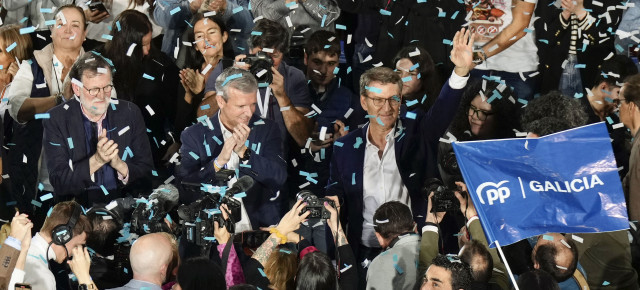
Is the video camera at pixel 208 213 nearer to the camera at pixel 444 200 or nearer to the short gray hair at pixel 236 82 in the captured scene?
the short gray hair at pixel 236 82

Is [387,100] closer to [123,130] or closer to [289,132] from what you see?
[289,132]

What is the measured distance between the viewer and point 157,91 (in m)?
9.23

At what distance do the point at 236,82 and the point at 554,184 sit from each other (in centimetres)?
231

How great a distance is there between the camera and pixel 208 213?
23.8 feet

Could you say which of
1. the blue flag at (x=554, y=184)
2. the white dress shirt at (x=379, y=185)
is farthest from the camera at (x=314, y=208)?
the blue flag at (x=554, y=184)

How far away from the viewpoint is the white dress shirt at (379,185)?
822 centimetres

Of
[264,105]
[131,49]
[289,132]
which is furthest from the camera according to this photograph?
[131,49]

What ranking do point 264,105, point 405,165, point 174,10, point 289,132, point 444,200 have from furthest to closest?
point 174,10
point 289,132
point 264,105
point 405,165
point 444,200

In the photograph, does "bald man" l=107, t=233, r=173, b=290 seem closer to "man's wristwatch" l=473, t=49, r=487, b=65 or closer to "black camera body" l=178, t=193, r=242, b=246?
"black camera body" l=178, t=193, r=242, b=246

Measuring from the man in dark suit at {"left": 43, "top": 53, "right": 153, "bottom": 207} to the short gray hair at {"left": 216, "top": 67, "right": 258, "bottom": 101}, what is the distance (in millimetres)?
607

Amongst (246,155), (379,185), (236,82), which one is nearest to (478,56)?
(379,185)

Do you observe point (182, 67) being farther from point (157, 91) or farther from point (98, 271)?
point (98, 271)

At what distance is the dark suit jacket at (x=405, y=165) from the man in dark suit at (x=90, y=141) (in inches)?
47.3

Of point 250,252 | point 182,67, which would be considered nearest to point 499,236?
point 250,252
